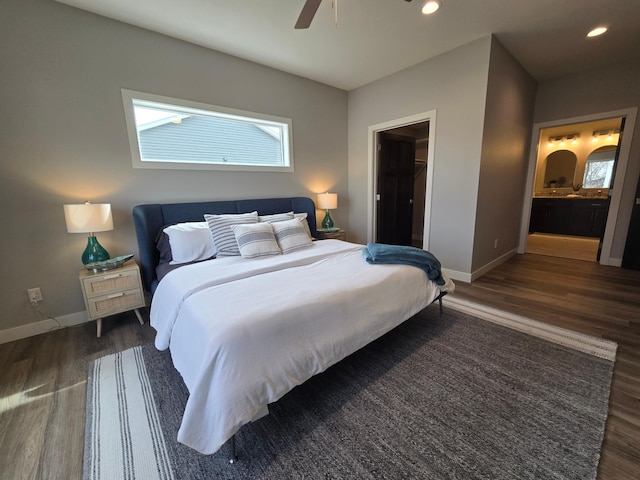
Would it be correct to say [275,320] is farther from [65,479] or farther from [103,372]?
[103,372]

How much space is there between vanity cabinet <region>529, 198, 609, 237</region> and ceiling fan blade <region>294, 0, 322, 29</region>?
279 inches

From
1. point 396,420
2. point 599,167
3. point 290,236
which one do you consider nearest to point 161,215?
point 290,236

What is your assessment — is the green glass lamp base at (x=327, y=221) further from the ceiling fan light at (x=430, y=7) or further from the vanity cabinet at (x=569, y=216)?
the vanity cabinet at (x=569, y=216)

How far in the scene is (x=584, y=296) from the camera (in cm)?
279

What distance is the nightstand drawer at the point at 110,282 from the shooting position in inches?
83.4

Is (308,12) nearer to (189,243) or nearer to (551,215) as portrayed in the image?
(189,243)

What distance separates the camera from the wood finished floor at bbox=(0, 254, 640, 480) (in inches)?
47.6

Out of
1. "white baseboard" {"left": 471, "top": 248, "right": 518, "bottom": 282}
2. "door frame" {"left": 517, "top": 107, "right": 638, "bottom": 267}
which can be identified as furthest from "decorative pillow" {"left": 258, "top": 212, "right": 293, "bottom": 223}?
"door frame" {"left": 517, "top": 107, "right": 638, "bottom": 267}

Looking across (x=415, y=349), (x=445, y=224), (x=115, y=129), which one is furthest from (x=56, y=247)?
(x=445, y=224)

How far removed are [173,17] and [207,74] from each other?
0.58 meters

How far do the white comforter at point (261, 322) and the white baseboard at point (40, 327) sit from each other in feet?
3.72

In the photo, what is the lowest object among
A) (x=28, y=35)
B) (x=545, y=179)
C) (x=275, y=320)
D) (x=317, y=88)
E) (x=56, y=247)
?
(x=275, y=320)

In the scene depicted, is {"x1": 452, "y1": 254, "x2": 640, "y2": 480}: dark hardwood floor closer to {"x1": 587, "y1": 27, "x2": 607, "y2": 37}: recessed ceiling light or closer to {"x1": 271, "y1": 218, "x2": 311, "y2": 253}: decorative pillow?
{"x1": 271, "y1": 218, "x2": 311, "y2": 253}: decorative pillow

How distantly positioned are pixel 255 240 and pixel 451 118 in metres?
2.76
